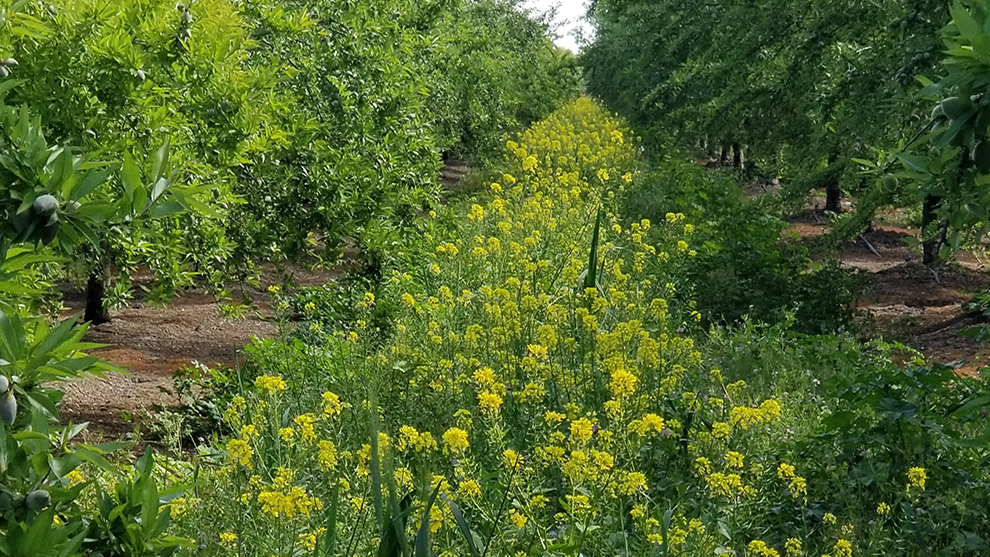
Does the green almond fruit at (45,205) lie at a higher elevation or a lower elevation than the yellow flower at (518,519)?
higher

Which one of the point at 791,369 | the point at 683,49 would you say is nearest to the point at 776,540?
the point at 791,369

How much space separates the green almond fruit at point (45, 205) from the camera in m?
1.40

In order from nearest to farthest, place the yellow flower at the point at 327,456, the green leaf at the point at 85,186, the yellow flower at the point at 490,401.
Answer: the green leaf at the point at 85,186, the yellow flower at the point at 327,456, the yellow flower at the point at 490,401

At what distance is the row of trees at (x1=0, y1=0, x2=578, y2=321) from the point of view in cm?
289

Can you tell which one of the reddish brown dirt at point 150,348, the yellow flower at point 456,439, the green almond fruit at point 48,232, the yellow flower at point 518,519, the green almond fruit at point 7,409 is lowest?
the reddish brown dirt at point 150,348

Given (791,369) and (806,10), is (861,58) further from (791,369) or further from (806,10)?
(791,369)

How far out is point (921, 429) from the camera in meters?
3.81

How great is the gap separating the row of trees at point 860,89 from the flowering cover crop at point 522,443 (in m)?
1.03

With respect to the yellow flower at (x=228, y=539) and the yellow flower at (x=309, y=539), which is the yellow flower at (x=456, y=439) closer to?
the yellow flower at (x=309, y=539)

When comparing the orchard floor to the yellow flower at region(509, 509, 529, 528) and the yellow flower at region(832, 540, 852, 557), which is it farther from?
the yellow flower at region(832, 540, 852, 557)

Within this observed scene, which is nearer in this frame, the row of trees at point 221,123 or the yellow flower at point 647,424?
the row of trees at point 221,123

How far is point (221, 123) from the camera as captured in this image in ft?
15.0

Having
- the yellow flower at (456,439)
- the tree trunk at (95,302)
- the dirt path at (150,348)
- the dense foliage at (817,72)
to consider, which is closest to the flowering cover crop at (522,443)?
the yellow flower at (456,439)

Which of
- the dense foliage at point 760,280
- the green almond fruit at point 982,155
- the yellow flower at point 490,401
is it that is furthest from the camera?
the dense foliage at point 760,280
